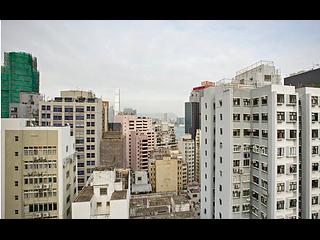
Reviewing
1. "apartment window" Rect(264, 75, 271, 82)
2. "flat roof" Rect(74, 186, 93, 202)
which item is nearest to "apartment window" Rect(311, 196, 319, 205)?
"apartment window" Rect(264, 75, 271, 82)

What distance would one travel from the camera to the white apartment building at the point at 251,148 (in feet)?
14.4

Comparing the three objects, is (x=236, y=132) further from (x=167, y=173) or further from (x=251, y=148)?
(x=167, y=173)

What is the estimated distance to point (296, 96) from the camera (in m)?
4.54

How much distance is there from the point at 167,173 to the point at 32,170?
984 cm

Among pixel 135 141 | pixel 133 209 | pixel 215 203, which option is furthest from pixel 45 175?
pixel 135 141

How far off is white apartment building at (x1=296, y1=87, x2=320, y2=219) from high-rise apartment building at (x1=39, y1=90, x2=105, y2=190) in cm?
1015

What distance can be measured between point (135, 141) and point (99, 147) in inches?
217

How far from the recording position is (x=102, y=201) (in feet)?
18.2

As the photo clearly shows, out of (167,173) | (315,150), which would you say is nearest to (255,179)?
(315,150)

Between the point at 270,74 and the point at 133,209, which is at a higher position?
the point at 270,74
